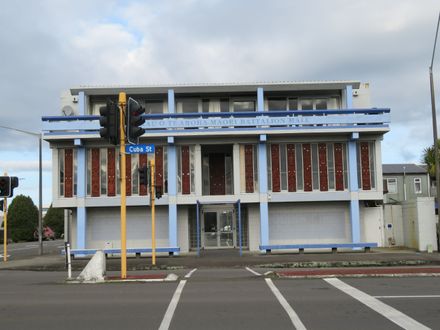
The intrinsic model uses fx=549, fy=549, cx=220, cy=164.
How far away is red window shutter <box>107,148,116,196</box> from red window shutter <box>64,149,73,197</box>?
83.2 inches

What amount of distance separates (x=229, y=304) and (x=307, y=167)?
69.3ft

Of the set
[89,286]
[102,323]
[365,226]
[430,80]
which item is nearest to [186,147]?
[365,226]

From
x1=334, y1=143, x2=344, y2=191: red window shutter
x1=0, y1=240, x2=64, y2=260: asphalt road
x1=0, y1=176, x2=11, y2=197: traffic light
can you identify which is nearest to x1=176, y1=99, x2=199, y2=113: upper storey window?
x1=334, y1=143, x2=344, y2=191: red window shutter

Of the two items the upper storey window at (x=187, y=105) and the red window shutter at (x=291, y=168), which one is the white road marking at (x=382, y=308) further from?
the upper storey window at (x=187, y=105)

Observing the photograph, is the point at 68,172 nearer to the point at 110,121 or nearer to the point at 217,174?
the point at 217,174

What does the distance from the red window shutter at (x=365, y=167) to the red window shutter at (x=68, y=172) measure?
16.7m

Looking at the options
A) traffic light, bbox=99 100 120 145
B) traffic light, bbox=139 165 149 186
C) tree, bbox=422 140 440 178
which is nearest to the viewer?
traffic light, bbox=99 100 120 145

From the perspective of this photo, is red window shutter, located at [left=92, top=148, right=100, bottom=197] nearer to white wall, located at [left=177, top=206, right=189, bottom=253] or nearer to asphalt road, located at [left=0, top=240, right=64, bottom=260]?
white wall, located at [left=177, top=206, right=189, bottom=253]

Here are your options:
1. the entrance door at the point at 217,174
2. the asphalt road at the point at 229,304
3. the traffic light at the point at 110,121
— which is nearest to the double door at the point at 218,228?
the entrance door at the point at 217,174

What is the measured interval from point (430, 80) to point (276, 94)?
33.1 ft

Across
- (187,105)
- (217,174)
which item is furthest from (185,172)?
(187,105)

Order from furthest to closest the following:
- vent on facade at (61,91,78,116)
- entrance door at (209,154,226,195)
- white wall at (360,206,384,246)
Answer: entrance door at (209,154,226,195) < vent on facade at (61,91,78,116) < white wall at (360,206,384,246)

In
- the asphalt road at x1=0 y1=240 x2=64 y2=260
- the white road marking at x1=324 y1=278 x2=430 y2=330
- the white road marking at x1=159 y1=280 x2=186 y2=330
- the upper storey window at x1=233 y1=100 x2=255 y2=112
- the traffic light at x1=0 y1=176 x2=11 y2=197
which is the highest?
the upper storey window at x1=233 y1=100 x2=255 y2=112

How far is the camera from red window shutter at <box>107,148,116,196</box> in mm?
31266
